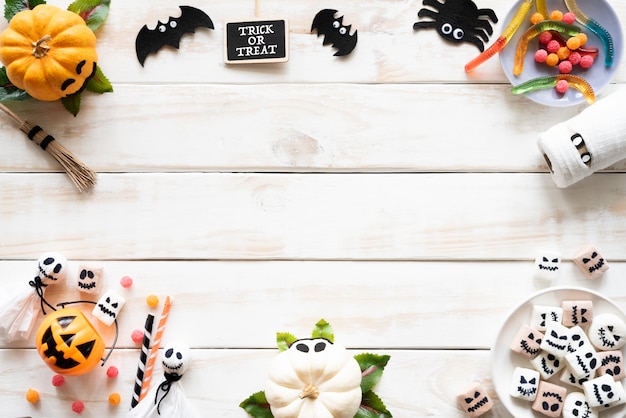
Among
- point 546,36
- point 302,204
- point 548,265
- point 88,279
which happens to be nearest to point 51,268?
point 88,279

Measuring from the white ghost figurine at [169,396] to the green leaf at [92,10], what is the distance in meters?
A: 0.74

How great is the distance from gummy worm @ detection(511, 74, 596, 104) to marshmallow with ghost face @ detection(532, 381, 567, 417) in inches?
24.6

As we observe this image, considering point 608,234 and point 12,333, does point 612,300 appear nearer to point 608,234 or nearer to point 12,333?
point 608,234

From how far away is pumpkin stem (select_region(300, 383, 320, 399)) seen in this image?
1.31m

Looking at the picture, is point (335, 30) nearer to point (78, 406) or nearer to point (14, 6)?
point (14, 6)

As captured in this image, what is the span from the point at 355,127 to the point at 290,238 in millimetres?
289

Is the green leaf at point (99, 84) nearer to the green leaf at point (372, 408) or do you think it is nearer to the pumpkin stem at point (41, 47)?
the pumpkin stem at point (41, 47)

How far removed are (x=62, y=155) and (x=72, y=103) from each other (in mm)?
118

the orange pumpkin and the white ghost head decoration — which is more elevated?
the orange pumpkin

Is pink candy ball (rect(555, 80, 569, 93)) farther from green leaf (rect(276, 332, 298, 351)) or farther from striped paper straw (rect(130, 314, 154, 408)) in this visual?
striped paper straw (rect(130, 314, 154, 408))

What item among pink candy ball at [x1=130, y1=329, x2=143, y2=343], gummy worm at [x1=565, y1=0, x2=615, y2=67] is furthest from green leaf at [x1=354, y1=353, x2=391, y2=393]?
gummy worm at [x1=565, y1=0, x2=615, y2=67]

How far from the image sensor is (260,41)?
146 cm

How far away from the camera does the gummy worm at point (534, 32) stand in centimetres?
143

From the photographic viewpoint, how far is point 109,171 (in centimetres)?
149
